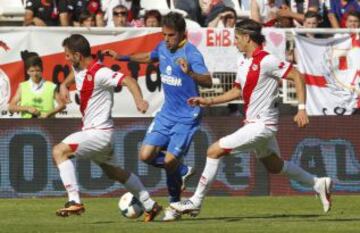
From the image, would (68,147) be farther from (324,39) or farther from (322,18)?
(322,18)

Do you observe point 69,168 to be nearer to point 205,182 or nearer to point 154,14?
point 205,182

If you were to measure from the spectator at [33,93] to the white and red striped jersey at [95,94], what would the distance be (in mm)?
5357

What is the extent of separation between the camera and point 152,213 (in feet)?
49.8

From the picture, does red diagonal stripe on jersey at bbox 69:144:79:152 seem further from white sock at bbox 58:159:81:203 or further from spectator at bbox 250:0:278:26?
spectator at bbox 250:0:278:26

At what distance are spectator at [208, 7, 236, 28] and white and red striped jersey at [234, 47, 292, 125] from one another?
680cm

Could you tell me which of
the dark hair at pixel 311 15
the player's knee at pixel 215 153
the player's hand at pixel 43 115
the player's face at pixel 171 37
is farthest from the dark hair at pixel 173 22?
the dark hair at pixel 311 15

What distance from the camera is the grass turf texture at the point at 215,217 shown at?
45.5ft

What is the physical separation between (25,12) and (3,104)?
267 centimetres

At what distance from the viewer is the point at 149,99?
21.1 m

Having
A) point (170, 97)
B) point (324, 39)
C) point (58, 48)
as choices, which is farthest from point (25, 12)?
point (170, 97)

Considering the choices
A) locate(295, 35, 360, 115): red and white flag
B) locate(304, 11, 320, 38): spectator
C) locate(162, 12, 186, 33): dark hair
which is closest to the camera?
locate(162, 12, 186, 33): dark hair

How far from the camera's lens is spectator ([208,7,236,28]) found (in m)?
22.2

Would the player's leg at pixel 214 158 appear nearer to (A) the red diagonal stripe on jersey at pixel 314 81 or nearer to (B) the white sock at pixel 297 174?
(B) the white sock at pixel 297 174

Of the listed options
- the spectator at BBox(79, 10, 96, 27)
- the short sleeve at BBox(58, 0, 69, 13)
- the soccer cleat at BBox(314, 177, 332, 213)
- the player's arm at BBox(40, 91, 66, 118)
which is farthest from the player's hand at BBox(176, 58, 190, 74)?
the short sleeve at BBox(58, 0, 69, 13)
